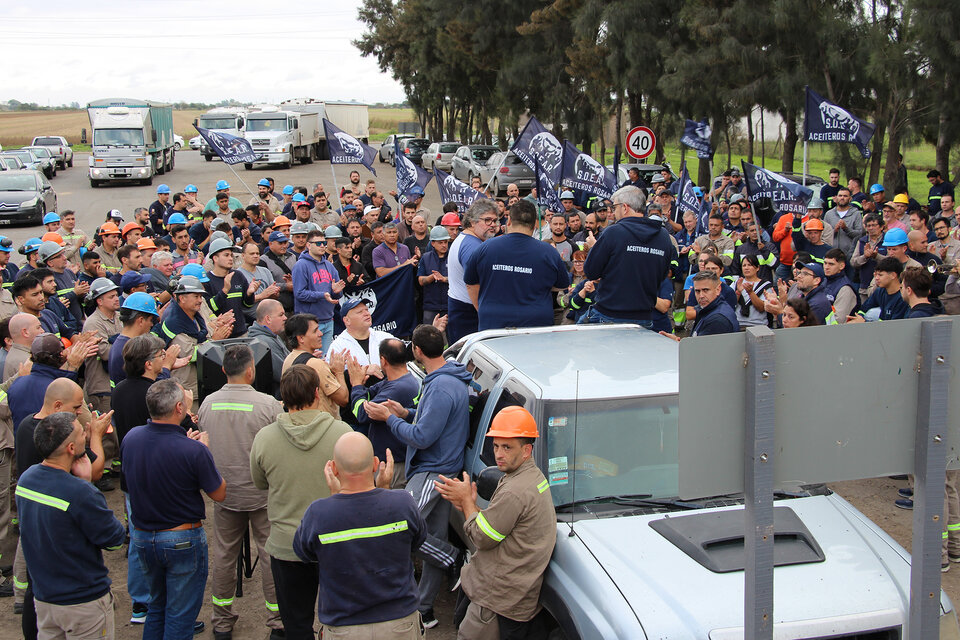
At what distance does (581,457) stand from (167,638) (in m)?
2.71

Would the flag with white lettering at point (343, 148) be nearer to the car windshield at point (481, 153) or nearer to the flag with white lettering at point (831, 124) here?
the flag with white lettering at point (831, 124)

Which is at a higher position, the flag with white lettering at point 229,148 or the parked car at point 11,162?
the parked car at point 11,162

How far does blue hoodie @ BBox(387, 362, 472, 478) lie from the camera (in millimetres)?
5117

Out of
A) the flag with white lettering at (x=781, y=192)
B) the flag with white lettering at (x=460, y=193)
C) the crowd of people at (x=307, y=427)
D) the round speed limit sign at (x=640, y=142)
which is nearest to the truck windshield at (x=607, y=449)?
the crowd of people at (x=307, y=427)

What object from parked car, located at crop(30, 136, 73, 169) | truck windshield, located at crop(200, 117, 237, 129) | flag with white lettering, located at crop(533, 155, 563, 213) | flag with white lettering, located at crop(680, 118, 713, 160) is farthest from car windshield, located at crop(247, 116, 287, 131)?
flag with white lettering, located at crop(533, 155, 563, 213)

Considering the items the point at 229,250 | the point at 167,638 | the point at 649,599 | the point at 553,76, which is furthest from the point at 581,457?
the point at 553,76

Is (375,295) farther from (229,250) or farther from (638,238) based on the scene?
(638,238)

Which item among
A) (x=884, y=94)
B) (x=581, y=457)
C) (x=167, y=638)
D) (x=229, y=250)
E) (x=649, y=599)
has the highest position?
(x=884, y=94)

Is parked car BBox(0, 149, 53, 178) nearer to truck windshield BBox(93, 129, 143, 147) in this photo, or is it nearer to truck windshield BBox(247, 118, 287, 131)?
truck windshield BBox(93, 129, 143, 147)

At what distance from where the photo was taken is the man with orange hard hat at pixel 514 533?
13.8ft

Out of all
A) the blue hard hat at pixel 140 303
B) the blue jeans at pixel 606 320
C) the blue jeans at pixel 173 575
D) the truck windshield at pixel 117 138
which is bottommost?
the blue jeans at pixel 173 575

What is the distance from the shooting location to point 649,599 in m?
→ 3.74

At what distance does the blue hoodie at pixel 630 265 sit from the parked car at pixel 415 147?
1524 inches

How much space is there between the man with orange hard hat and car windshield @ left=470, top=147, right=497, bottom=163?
105 feet
